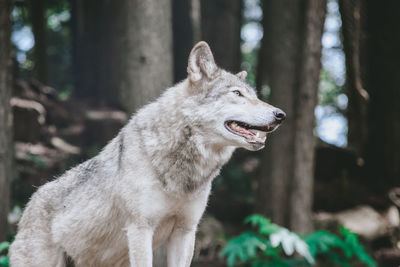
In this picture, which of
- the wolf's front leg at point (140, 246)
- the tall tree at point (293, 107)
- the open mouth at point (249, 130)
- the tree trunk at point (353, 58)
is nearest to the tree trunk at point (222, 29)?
the tall tree at point (293, 107)

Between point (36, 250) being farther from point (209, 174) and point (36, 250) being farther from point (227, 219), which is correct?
point (227, 219)

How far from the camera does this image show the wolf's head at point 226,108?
11.6 ft

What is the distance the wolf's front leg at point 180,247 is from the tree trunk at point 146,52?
2.61m

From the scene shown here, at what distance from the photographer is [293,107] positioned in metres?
7.26

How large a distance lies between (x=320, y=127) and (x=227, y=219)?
967 cm

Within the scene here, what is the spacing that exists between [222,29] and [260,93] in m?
4.25

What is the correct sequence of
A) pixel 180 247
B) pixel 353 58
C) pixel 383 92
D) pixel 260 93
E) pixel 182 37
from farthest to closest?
pixel 182 37 → pixel 383 92 → pixel 260 93 → pixel 353 58 → pixel 180 247

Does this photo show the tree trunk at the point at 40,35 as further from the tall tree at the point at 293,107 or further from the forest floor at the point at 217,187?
the tall tree at the point at 293,107

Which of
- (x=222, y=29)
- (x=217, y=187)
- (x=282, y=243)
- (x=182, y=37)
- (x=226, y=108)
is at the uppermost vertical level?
(x=226, y=108)

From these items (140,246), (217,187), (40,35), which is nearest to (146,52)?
(140,246)

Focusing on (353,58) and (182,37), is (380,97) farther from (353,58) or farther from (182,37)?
(182,37)

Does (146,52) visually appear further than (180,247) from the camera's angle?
Yes

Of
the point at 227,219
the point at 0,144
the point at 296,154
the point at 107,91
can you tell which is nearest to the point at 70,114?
the point at 107,91

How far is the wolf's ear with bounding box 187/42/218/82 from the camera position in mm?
3811
